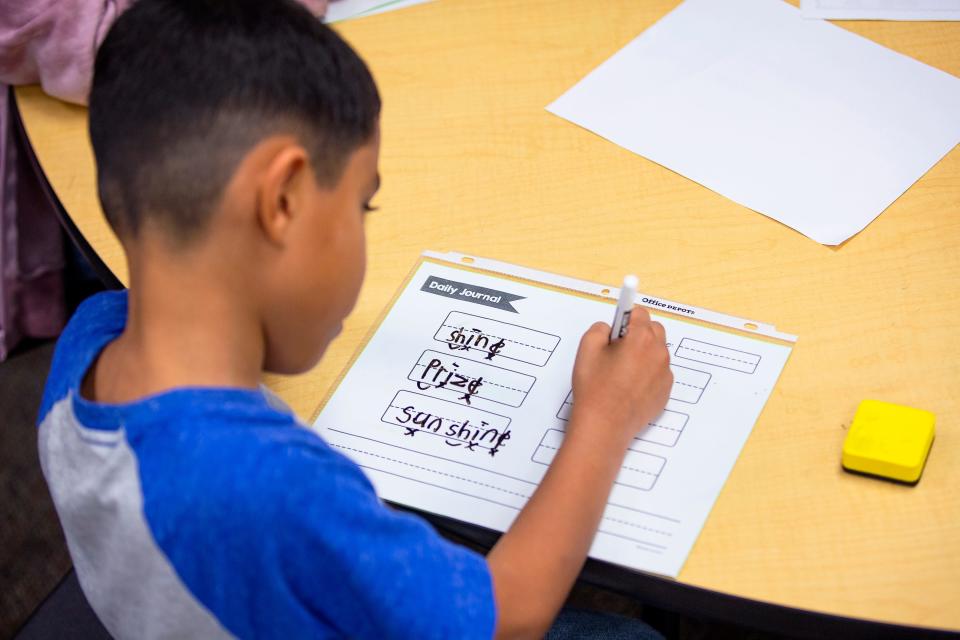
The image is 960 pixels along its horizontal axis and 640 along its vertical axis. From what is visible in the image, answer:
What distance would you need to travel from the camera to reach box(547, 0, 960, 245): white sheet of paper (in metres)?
1.06

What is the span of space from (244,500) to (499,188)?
0.51 m

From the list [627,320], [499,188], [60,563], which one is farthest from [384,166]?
[60,563]

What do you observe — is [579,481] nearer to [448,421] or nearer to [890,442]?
[448,421]

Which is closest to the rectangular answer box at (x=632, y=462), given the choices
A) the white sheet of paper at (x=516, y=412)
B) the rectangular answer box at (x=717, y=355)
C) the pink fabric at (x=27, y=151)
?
the white sheet of paper at (x=516, y=412)

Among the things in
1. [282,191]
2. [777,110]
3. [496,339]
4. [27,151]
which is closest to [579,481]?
[496,339]

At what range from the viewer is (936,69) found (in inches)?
46.9

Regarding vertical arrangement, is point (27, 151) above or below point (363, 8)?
below

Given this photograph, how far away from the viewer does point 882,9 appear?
127 centimetres

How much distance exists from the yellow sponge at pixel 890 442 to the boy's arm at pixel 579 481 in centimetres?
15

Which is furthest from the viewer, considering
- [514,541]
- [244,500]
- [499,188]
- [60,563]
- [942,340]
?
[60,563]

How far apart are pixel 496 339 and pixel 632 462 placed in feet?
0.57

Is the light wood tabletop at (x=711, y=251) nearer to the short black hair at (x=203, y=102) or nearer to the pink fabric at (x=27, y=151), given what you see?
the pink fabric at (x=27, y=151)

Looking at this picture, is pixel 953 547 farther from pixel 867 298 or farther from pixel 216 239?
pixel 216 239

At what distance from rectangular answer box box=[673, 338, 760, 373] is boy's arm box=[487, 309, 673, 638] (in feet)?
0.10
